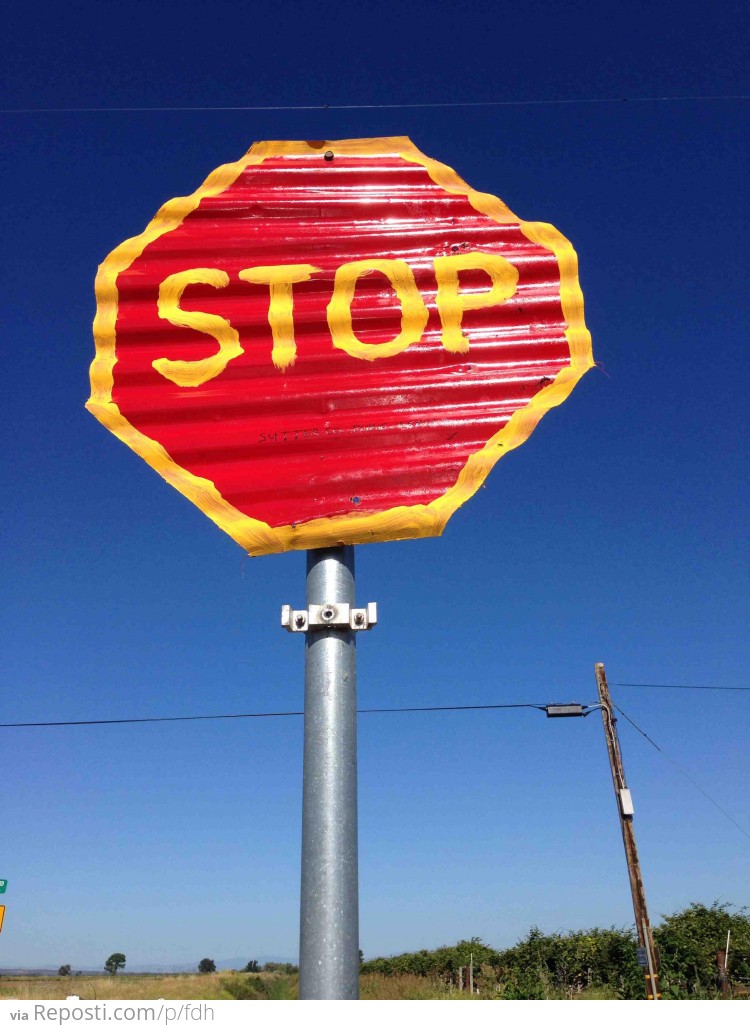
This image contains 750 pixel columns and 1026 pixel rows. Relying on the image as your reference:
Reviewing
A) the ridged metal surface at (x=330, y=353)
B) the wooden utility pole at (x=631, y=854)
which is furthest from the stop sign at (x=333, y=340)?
the wooden utility pole at (x=631, y=854)

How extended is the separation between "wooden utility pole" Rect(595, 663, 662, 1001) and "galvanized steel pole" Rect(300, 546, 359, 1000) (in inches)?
733

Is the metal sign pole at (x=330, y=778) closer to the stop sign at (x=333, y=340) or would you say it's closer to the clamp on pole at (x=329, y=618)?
the clamp on pole at (x=329, y=618)

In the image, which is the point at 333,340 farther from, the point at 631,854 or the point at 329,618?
the point at 631,854

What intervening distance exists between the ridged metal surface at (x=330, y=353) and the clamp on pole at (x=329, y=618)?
0.37 meters

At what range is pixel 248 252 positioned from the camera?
13.6ft

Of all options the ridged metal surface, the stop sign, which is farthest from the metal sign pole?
the ridged metal surface

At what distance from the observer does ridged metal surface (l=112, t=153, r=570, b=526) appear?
3.69 metres

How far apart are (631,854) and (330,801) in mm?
18921

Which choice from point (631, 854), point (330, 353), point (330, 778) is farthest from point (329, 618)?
point (631, 854)

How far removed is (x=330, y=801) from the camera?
3131mm

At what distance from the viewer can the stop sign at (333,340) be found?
3660 millimetres

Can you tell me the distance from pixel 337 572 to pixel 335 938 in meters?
1.28
